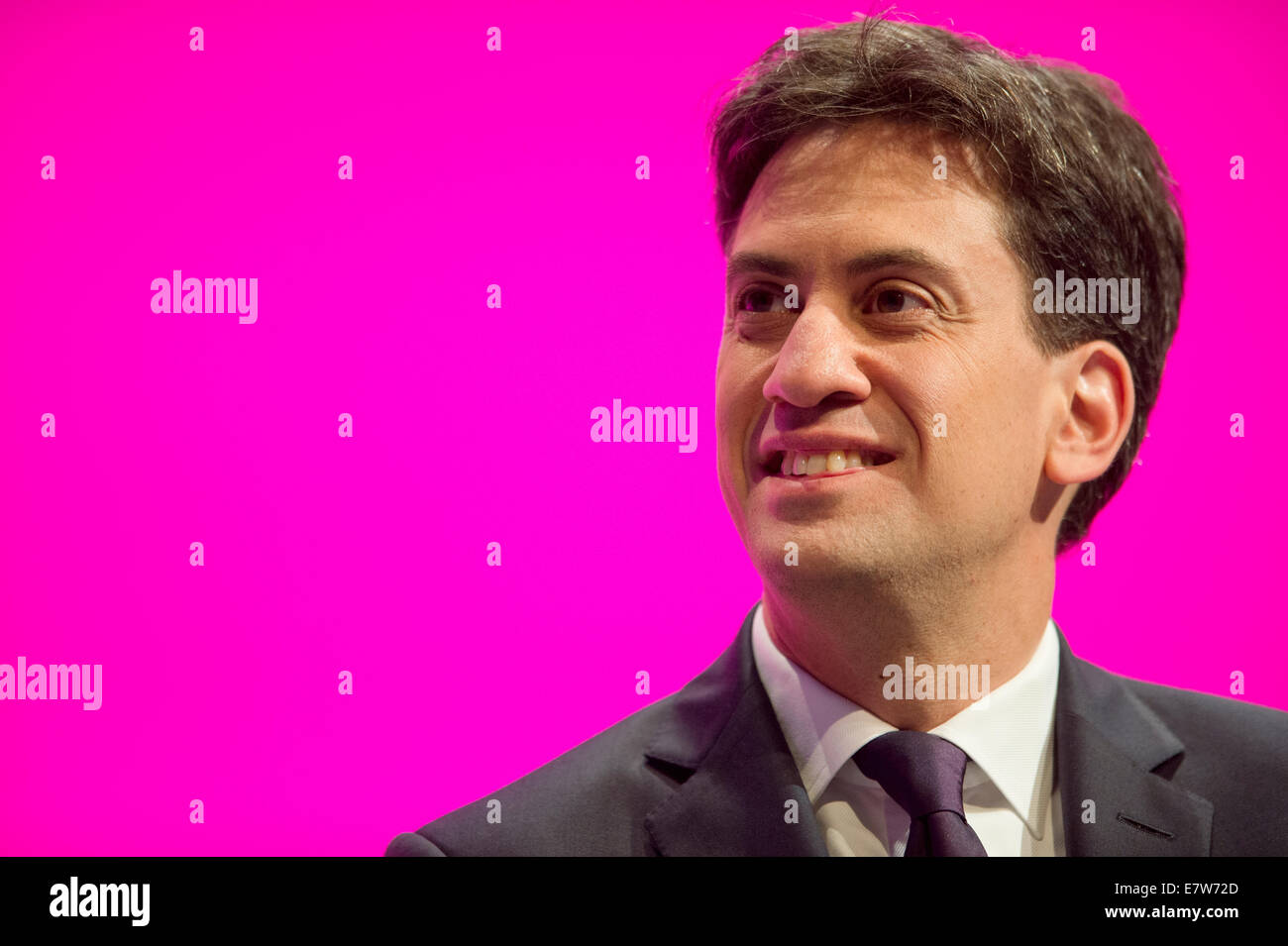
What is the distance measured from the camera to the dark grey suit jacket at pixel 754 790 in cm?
231

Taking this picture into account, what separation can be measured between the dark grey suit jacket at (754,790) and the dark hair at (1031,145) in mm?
501

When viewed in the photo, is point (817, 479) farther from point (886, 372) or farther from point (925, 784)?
point (925, 784)

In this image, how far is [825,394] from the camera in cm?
226

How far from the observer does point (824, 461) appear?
230cm

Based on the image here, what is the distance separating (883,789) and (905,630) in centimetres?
30

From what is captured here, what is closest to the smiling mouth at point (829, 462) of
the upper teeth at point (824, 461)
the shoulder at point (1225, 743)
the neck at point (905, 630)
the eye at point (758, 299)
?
the upper teeth at point (824, 461)

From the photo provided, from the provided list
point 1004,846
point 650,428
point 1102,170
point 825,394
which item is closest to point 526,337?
point 650,428

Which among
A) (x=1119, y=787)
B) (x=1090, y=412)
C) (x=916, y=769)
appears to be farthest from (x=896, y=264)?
(x=1119, y=787)

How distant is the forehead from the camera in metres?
2.30

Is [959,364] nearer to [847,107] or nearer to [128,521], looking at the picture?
[847,107]

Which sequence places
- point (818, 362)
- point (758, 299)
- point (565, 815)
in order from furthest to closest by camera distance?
point (758, 299)
point (565, 815)
point (818, 362)

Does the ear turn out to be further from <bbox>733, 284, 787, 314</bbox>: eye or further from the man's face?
<bbox>733, 284, 787, 314</bbox>: eye

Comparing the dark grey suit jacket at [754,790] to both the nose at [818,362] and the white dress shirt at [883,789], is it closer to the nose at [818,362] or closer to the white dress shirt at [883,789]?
the white dress shirt at [883,789]

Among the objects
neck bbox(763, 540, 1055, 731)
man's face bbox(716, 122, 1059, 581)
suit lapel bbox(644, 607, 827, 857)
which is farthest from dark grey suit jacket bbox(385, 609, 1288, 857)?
man's face bbox(716, 122, 1059, 581)
